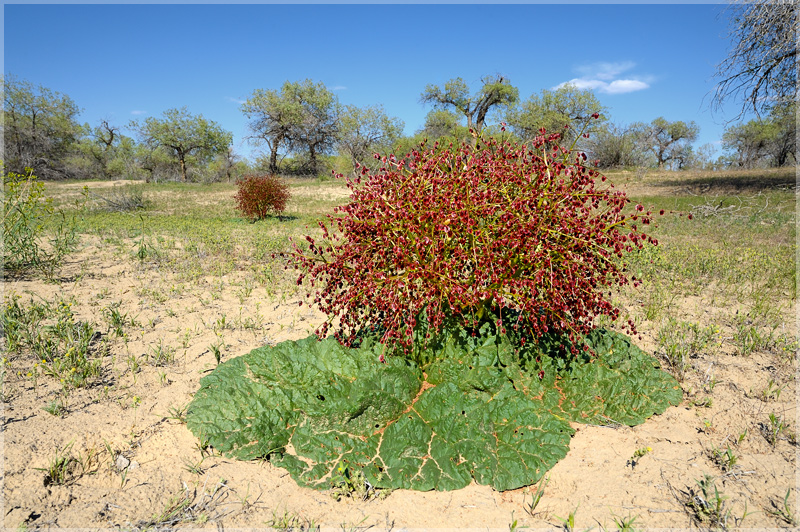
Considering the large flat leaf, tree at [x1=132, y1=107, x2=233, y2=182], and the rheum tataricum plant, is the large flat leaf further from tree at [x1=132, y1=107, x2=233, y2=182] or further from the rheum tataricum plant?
tree at [x1=132, y1=107, x2=233, y2=182]

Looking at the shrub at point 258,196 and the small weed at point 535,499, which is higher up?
the shrub at point 258,196

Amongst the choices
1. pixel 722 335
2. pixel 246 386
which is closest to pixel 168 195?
pixel 246 386

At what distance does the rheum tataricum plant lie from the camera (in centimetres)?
292

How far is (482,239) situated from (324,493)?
196 cm

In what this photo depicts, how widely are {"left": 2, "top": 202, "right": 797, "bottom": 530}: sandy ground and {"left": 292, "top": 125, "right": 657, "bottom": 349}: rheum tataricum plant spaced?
3.02ft

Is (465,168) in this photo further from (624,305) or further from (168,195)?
(168,195)

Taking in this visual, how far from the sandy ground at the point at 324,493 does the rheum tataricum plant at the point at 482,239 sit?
921mm

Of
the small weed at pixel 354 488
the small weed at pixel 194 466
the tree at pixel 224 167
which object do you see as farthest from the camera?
the tree at pixel 224 167

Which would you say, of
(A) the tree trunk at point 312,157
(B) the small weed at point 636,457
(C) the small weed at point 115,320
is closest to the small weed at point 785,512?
(B) the small weed at point 636,457

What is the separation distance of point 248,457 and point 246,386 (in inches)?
23.5

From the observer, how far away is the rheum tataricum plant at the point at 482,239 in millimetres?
2916

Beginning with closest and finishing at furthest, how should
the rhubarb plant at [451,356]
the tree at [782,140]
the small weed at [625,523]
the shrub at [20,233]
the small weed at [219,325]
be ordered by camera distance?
the small weed at [625,523] → the rhubarb plant at [451,356] → the small weed at [219,325] → the shrub at [20,233] → the tree at [782,140]

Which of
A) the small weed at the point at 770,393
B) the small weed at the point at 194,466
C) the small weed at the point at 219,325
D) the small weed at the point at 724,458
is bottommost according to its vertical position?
Result: the small weed at the point at 724,458

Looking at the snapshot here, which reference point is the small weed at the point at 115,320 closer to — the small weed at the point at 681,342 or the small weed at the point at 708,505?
the small weed at the point at 708,505
